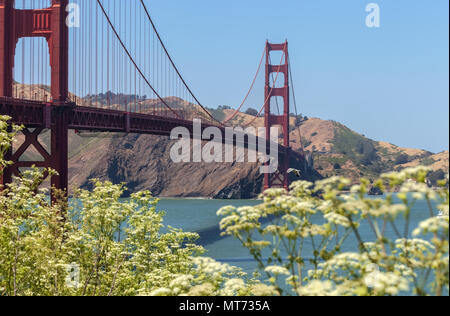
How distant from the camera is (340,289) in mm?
4816

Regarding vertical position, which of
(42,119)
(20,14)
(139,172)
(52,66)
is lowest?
(139,172)

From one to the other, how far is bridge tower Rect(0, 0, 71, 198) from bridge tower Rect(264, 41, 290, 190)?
5415 centimetres

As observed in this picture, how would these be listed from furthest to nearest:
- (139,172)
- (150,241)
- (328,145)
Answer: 1. (328,145)
2. (139,172)
3. (150,241)

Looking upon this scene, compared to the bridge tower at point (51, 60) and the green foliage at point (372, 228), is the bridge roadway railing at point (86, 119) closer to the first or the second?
the bridge tower at point (51, 60)

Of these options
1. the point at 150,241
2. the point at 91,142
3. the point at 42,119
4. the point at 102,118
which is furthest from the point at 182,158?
the point at 150,241

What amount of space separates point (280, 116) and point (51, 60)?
63.4 metres

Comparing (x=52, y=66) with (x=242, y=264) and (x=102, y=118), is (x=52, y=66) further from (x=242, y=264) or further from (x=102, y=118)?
(x=242, y=264)

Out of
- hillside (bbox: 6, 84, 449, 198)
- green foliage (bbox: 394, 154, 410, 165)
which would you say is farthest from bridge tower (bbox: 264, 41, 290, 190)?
green foliage (bbox: 394, 154, 410, 165)

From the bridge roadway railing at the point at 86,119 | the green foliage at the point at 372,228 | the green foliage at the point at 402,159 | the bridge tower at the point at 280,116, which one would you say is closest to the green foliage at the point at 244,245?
the green foliage at the point at 372,228

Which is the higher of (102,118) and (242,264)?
(102,118)

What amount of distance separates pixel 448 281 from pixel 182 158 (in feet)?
445

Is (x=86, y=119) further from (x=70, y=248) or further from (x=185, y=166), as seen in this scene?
(x=185, y=166)

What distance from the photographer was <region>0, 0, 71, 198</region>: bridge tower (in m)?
29.3

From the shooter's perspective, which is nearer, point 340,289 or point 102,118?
point 340,289
